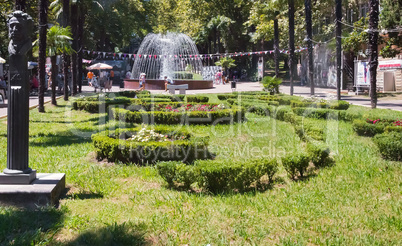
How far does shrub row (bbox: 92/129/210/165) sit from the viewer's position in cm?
771

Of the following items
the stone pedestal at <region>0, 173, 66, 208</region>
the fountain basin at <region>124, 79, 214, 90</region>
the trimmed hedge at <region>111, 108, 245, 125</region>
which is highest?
the fountain basin at <region>124, 79, 214, 90</region>

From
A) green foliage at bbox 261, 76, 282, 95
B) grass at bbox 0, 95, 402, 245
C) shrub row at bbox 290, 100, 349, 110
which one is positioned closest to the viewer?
grass at bbox 0, 95, 402, 245

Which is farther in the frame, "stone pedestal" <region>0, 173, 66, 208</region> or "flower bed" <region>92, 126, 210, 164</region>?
"flower bed" <region>92, 126, 210, 164</region>

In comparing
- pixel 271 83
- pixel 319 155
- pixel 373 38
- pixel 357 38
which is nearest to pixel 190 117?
pixel 319 155

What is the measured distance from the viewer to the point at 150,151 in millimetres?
7707

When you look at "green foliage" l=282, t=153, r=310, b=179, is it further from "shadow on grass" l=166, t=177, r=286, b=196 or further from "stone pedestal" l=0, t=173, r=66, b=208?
"stone pedestal" l=0, t=173, r=66, b=208

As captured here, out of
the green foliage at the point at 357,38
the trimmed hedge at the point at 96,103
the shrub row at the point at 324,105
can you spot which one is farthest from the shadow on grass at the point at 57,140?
the green foliage at the point at 357,38

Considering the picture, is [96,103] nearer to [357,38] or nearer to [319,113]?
[319,113]

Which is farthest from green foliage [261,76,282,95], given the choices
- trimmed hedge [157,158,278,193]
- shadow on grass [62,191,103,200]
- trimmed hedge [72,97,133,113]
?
shadow on grass [62,191,103,200]

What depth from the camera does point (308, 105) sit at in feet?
49.4

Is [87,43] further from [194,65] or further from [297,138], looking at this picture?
[297,138]

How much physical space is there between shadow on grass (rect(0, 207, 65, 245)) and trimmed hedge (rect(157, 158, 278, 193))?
1.69 meters

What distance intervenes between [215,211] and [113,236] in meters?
1.37

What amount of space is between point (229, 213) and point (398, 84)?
24138mm
